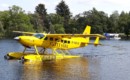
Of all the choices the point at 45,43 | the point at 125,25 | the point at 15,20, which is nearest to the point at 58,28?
the point at 15,20

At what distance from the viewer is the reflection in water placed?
25.9 metres

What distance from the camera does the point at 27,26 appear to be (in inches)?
4454

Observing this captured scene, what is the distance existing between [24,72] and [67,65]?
563cm

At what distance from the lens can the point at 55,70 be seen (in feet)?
96.0

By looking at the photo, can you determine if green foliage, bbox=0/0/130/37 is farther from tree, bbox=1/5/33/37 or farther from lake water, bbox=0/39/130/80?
lake water, bbox=0/39/130/80

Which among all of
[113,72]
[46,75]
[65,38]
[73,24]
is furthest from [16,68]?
[73,24]

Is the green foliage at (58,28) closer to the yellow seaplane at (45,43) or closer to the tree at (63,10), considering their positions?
the tree at (63,10)

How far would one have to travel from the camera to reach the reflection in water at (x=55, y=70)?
25.9 meters

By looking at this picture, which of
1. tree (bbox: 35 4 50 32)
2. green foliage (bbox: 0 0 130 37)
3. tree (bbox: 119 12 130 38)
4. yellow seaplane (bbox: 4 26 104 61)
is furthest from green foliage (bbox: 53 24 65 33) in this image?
yellow seaplane (bbox: 4 26 104 61)

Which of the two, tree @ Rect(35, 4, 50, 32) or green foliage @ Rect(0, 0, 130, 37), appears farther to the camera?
tree @ Rect(35, 4, 50, 32)

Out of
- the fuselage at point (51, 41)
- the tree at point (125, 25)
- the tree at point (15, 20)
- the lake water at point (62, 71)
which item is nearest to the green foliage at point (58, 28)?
the tree at point (15, 20)

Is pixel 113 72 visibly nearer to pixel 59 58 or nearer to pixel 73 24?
pixel 59 58

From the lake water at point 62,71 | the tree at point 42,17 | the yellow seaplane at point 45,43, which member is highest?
the tree at point 42,17

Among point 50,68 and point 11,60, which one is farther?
point 11,60
